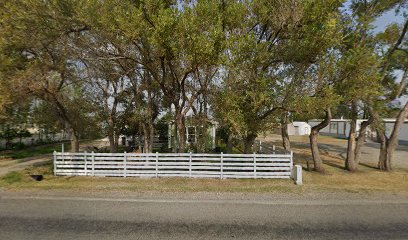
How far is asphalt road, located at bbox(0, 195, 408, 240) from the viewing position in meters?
5.33

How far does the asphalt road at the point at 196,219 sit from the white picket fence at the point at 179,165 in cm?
330

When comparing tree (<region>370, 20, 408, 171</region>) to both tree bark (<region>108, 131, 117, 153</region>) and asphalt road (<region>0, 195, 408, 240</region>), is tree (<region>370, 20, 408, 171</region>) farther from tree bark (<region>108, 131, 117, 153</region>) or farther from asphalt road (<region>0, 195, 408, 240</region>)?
tree bark (<region>108, 131, 117, 153</region>)

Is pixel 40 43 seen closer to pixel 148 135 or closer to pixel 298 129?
pixel 148 135

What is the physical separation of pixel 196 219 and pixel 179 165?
16.9ft

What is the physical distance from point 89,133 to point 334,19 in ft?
50.3

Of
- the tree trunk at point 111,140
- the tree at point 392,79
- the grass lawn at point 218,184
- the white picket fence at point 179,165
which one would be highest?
the tree at point 392,79

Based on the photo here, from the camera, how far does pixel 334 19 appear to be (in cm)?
916

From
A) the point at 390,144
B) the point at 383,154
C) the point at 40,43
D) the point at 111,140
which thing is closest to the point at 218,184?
the point at 111,140

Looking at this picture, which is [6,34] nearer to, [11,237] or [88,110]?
[88,110]

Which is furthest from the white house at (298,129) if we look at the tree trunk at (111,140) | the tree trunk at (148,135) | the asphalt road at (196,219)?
the asphalt road at (196,219)

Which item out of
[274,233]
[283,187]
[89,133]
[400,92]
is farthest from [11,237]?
[400,92]

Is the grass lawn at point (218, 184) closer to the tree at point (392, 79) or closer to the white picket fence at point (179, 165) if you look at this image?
the white picket fence at point (179, 165)

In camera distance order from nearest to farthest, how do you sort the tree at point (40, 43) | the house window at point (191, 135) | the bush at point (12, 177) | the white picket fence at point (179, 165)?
the tree at point (40, 43) → the bush at point (12, 177) → the white picket fence at point (179, 165) → the house window at point (191, 135)

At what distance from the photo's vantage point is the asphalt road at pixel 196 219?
17.5ft
